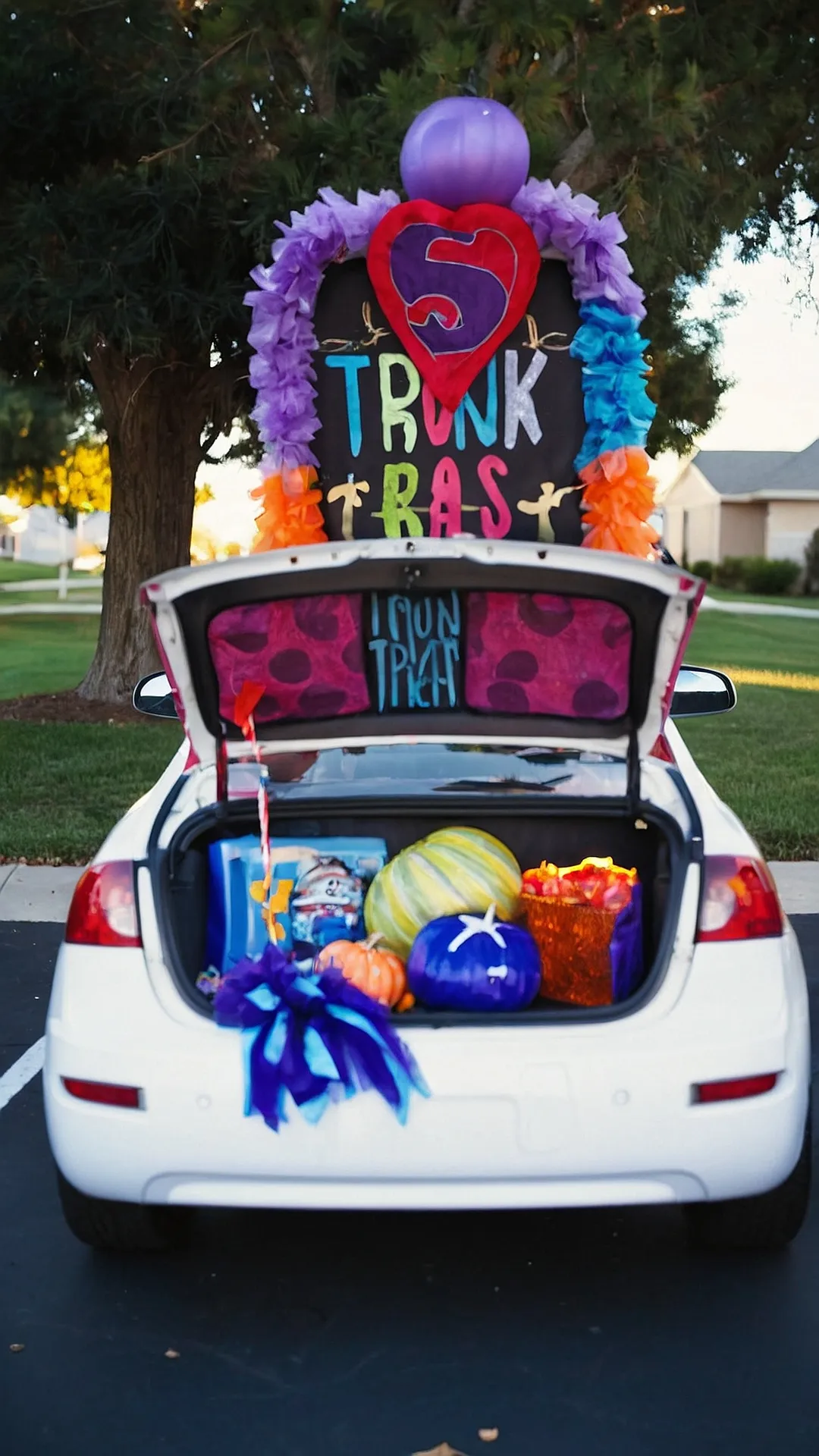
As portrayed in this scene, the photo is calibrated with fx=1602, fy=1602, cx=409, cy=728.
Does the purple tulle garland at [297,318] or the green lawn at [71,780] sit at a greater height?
the purple tulle garland at [297,318]

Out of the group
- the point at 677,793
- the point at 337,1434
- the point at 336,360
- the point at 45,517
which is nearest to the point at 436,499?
the point at 336,360

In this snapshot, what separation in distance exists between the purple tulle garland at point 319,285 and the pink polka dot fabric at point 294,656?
1544 mm

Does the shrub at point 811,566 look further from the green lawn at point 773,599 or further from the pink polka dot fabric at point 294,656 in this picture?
the pink polka dot fabric at point 294,656

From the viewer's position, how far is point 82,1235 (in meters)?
3.57

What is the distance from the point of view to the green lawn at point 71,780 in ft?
28.3

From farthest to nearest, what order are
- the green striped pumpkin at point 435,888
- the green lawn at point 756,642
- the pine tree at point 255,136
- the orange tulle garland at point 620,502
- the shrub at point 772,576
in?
the shrub at point 772,576
the green lawn at point 756,642
the pine tree at point 255,136
the orange tulle garland at point 620,502
the green striped pumpkin at point 435,888

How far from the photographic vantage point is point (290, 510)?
5387 mm

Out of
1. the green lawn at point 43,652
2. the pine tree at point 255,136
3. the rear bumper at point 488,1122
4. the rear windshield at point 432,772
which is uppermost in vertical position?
the pine tree at point 255,136

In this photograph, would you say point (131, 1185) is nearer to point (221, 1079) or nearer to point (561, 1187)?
point (221, 1079)

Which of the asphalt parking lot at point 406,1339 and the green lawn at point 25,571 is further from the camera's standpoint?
the green lawn at point 25,571

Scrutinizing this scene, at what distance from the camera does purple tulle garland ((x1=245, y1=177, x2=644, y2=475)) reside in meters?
5.29

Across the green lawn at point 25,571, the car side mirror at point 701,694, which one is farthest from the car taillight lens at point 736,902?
the green lawn at point 25,571

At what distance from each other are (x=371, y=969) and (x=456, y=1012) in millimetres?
252

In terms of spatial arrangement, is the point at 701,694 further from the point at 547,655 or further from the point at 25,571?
the point at 25,571
